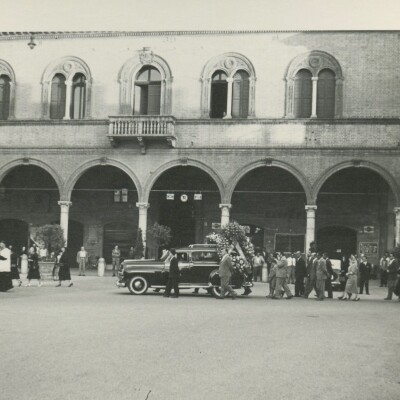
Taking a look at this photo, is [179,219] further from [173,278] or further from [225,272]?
[225,272]

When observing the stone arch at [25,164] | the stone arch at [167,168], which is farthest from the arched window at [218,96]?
the stone arch at [25,164]

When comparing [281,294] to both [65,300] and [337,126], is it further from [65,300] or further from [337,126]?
[337,126]

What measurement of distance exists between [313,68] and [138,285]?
46.9 feet

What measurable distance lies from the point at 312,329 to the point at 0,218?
85.3 feet

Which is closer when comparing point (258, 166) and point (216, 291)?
point (216, 291)

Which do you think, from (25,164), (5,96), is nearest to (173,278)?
(25,164)

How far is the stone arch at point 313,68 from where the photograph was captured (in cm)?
3095

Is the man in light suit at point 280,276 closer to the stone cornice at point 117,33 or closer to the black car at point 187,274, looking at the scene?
the black car at point 187,274

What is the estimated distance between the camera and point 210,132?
3158cm

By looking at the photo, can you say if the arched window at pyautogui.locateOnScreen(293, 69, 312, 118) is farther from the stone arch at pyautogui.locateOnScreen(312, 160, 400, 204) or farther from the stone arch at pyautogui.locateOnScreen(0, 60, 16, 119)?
the stone arch at pyautogui.locateOnScreen(0, 60, 16, 119)

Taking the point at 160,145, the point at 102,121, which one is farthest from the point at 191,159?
the point at 102,121

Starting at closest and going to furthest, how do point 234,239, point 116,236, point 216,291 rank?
point 216,291 → point 234,239 → point 116,236

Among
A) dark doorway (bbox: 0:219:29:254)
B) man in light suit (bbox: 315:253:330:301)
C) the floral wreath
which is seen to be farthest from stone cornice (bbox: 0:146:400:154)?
man in light suit (bbox: 315:253:330:301)

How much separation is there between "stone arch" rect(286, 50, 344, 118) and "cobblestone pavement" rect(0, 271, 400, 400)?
15526 mm
